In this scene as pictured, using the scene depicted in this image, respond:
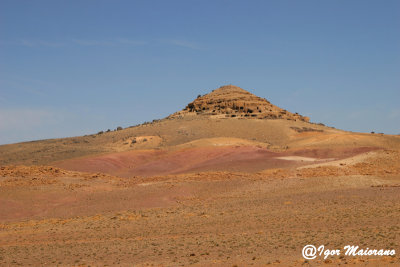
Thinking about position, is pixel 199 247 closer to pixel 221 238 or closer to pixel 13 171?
pixel 221 238

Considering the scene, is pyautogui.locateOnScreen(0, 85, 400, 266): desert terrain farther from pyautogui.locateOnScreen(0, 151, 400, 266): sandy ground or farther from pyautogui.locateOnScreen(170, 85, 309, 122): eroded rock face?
pyautogui.locateOnScreen(170, 85, 309, 122): eroded rock face

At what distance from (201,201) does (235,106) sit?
50.9 meters

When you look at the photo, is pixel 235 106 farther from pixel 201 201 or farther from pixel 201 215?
Answer: pixel 201 215

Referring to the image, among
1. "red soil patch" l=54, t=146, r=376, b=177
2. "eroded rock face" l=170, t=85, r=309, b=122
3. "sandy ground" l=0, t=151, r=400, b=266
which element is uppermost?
"eroded rock face" l=170, t=85, r=309, b=122

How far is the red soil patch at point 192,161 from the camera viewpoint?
1738 inches

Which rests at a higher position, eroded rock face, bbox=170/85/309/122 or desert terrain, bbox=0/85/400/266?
eroded rock face, bbox=170/85/309/122

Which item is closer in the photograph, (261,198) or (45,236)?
(45,236)

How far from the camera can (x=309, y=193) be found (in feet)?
104

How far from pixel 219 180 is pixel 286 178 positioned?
16.4 ft

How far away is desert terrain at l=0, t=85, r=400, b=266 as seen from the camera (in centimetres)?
1788

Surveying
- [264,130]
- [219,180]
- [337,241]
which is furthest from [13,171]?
[264,130]

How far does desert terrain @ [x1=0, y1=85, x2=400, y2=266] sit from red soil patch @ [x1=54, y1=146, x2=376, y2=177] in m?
0.11

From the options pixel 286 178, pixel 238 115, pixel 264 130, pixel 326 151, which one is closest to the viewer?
pixel 286 178

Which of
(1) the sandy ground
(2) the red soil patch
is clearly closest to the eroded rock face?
(2) the red soil patch
